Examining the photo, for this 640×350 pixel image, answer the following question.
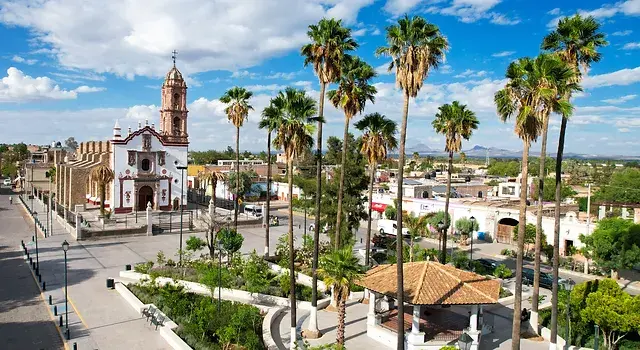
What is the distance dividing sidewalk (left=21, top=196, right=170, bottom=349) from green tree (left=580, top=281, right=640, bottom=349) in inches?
653

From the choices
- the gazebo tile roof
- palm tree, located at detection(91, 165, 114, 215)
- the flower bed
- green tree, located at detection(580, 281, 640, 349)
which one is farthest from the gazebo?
palm tree, located at detection(91, 165, 114, 215)

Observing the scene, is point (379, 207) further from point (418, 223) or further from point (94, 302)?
point (94, 302)

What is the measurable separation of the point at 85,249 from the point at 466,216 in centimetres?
3382

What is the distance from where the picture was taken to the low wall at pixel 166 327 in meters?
17.4

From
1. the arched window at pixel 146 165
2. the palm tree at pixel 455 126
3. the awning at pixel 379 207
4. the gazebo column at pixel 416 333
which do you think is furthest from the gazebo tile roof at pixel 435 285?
the arched window at pixel 146 165

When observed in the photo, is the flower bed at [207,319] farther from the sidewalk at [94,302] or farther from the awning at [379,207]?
the awning at [379,207]

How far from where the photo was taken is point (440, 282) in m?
18.3

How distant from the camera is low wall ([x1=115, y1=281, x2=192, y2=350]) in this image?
57.2 ft

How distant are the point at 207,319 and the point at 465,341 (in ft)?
32.8

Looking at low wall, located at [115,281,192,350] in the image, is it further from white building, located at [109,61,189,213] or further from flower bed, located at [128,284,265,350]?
white building, located at [109,61,189,213]

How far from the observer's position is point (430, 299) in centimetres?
1720

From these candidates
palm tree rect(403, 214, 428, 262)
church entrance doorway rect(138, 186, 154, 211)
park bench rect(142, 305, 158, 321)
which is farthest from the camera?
church entrance doorway rect(138, 186, 154, 211)

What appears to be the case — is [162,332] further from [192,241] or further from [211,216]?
[211,216]

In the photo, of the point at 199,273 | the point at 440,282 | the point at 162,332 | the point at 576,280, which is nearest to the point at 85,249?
the point at 199,273
